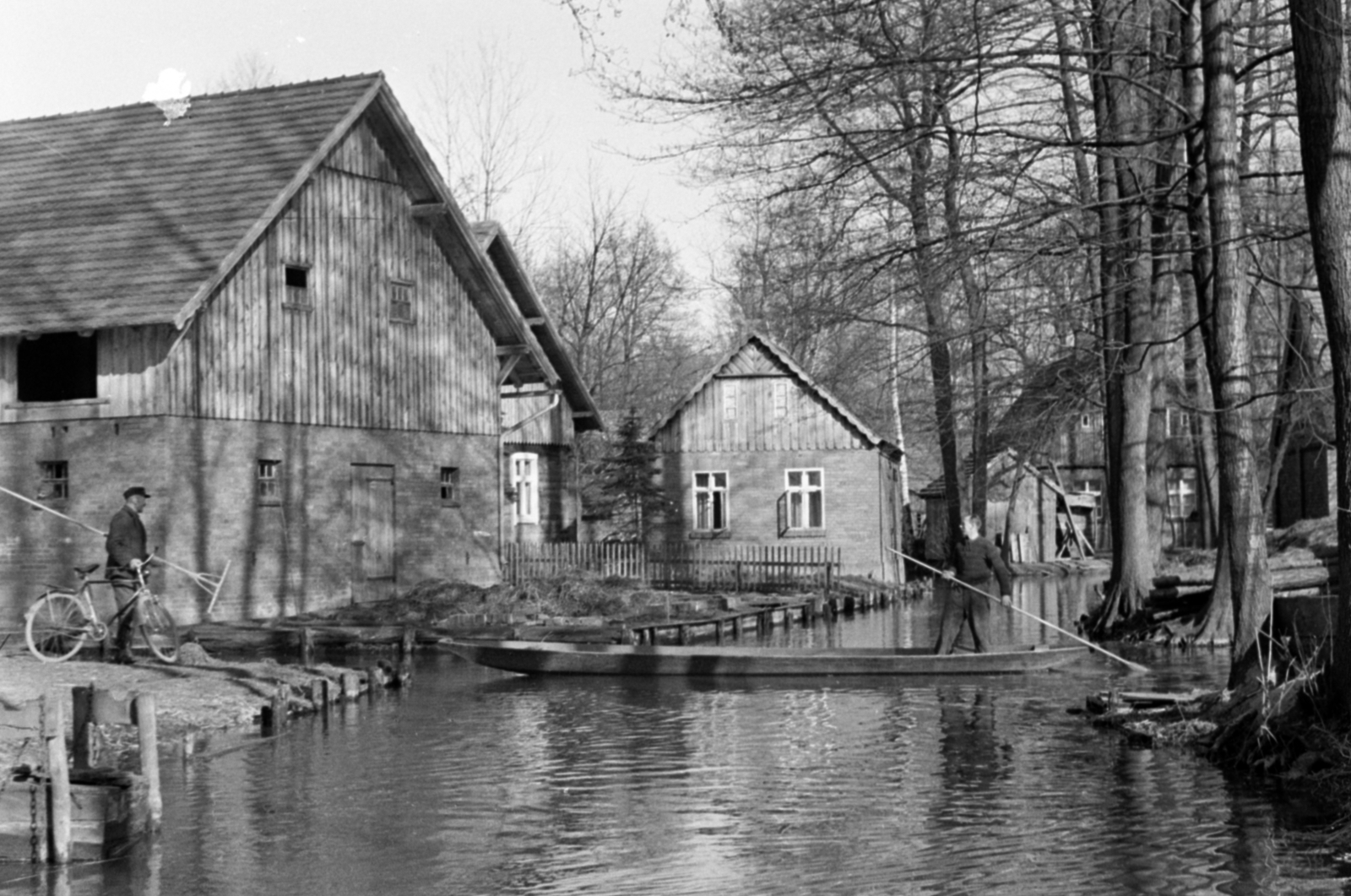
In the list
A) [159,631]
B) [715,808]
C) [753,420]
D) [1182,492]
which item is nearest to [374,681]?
[159,631]

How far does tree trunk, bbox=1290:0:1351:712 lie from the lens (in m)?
14.0

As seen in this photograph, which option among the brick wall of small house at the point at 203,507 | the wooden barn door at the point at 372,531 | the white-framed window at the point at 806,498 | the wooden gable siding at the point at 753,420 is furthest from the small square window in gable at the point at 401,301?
the white-framed window at the point at 806,498

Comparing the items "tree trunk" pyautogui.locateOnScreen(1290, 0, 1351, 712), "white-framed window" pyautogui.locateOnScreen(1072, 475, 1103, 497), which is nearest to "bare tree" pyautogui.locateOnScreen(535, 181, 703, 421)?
"white-framed window" pyautogui.locateOnScreen(1072, 475, 1103, 497)

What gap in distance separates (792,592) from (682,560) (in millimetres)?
3610

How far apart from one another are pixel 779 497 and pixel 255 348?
20.6 metres

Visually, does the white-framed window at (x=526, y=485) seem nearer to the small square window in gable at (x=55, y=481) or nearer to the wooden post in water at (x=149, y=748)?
the small square window in gable at (x=55, y=481)

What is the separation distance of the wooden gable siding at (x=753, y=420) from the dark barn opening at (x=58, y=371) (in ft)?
65.4

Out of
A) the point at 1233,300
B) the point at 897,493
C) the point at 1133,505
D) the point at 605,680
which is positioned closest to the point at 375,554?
the point at 605,680

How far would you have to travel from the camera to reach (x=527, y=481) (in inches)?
1740

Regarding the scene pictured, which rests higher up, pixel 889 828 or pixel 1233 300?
pixel 1233 300

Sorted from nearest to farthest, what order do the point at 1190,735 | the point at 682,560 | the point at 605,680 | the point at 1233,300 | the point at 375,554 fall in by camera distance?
the point at 1190,735 → the point at 1233,300 → the point at 605,680 → the point at 375,554 → the point at 682,560

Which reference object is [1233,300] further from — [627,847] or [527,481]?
[527,481]

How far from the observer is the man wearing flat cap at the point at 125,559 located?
21328 mm

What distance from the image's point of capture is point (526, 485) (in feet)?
145
